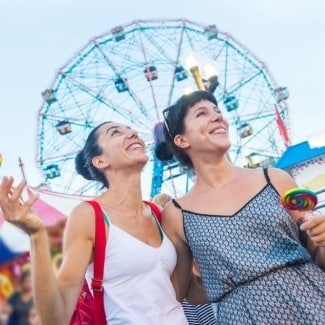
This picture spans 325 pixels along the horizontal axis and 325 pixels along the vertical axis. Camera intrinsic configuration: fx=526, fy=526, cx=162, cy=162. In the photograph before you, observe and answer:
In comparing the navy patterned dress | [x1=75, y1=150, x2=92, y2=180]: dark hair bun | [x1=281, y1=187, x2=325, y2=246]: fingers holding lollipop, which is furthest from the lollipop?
[x1=75, y1=150, x2=92, y2=180]: dark hair bun

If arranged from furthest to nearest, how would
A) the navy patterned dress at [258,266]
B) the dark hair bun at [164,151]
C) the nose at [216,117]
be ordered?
the dark hair bun at [164,151] < the nose at [216,117] < the navy patterned dress at [258,266]

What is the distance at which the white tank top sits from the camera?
1799 mm

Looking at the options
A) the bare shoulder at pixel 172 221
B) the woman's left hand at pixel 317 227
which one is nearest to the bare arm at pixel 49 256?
the bare shoulder at pixel 172 221

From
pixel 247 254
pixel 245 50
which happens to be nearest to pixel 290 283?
pixel 247 254

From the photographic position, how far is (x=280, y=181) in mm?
1926

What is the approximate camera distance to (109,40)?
55.0 feet

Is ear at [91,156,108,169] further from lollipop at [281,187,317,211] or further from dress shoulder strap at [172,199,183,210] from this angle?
lollipop at [281,187,317,211]

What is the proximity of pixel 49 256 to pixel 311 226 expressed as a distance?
818 millimetres

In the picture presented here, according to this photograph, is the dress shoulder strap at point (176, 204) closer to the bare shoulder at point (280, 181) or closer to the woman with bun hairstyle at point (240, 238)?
the woman with bun hairstyle at point (240, 238)

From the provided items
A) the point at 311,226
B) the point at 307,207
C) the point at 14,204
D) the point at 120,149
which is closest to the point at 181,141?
the point at 120,149

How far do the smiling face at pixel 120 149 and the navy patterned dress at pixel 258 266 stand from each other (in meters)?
0.44

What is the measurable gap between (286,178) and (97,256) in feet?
2.45

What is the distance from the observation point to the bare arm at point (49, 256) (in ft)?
5.06

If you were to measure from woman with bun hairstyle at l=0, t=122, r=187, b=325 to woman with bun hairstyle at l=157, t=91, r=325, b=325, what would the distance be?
0.13m
